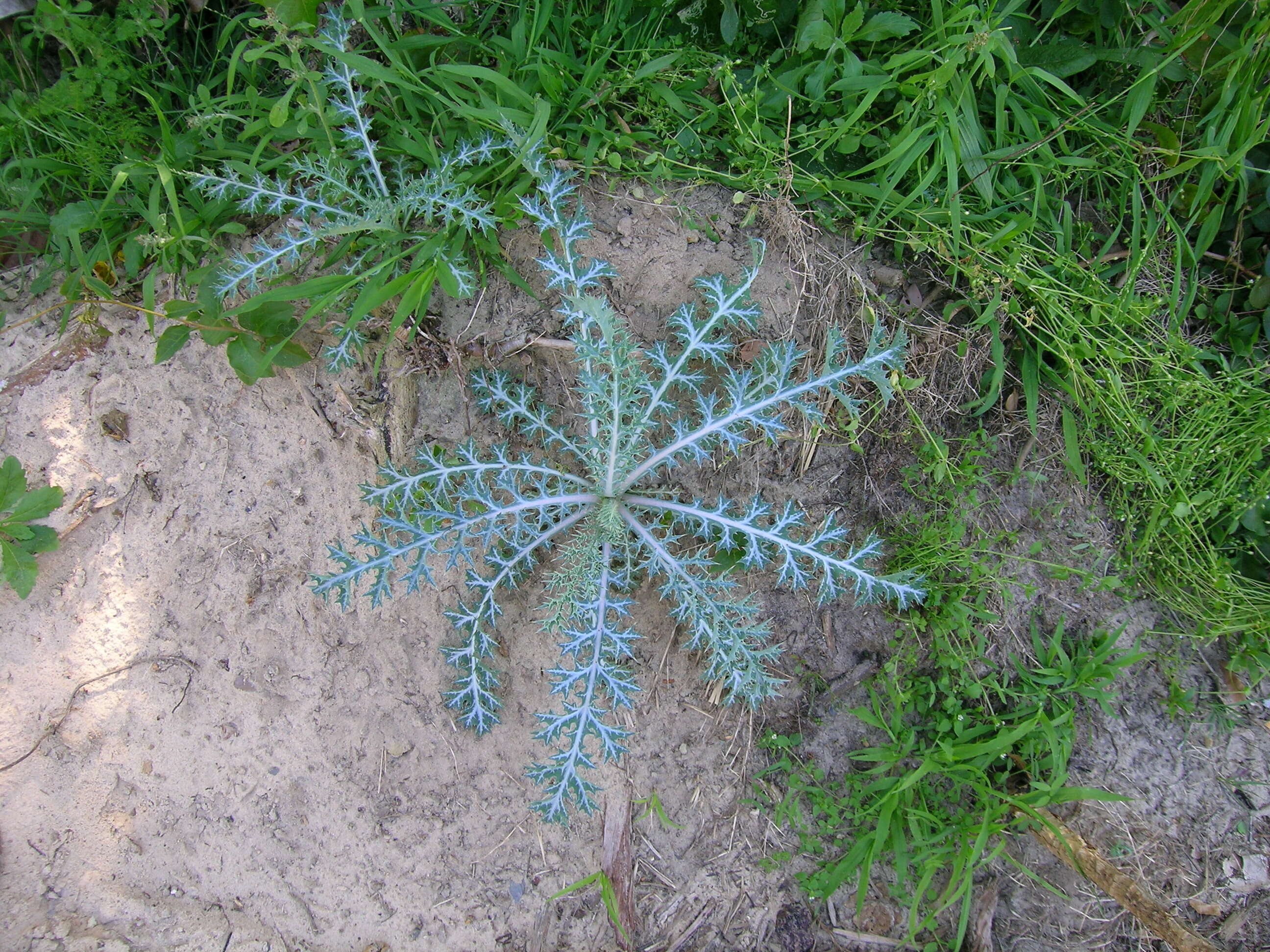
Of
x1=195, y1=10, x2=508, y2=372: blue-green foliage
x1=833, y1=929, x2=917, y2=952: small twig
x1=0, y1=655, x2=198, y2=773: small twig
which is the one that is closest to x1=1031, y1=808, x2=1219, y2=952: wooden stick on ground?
x1=833, y1=929, x2=917, y2=952: small twig

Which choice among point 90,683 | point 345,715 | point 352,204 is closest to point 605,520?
point 345,715

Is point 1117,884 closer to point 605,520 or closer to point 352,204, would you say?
point 605,520

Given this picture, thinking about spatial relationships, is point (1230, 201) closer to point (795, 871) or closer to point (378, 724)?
point (795, 871)

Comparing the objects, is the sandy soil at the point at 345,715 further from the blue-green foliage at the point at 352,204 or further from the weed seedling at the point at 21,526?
the blue-green foliage at the point at 352,204

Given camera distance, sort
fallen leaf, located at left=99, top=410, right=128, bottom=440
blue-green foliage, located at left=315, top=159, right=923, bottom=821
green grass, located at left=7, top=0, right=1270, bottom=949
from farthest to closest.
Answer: fallen leaf, located at left=99, top=410, right=128, bottom=440
green grass, located at left=7, top=0, right=1270, bottom=949
blue-green foliage, located at left=315, top=159, right=923, bottom=821

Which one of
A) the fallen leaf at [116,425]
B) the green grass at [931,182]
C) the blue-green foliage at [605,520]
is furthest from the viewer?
the fallen leaf at [116,425]

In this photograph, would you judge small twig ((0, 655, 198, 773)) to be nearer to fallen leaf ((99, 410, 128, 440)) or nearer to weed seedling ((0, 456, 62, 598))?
weed seedling ((0, 456, 62, 598))

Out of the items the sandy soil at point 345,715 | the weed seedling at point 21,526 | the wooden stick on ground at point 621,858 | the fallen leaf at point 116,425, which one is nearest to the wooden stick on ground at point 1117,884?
the sandy soil at point 345,715
